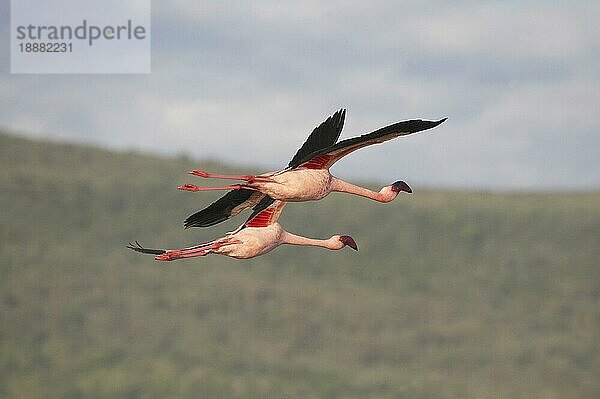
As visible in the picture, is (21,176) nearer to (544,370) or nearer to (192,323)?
(192,323)

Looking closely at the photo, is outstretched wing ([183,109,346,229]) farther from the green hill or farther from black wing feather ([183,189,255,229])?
the green hill

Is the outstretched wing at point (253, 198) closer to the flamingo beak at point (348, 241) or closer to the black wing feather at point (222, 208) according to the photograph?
the black wing feather at point (222, 208)

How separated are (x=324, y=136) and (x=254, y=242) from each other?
1.13 metres

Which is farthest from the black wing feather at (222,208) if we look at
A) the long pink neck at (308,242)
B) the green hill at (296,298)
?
the green hill at (296,298)

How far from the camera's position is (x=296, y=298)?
8506 centimetres

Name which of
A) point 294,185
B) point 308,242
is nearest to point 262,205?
point 308,242

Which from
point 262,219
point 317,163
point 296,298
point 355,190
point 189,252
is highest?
point 317,163

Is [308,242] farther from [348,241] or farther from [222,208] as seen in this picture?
[222,208]

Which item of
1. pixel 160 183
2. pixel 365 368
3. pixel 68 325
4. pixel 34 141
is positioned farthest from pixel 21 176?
Answer: pixel 365 368

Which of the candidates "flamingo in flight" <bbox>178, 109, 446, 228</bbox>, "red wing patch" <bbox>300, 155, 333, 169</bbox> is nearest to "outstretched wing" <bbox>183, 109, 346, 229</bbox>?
"flamingo in flight" <bbox>178, 109, 446, 228</bbox>

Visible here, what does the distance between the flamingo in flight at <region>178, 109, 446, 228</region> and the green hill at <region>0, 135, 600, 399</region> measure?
6334cm

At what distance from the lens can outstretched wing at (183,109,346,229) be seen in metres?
10.5

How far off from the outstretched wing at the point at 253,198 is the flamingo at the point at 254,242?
100mm

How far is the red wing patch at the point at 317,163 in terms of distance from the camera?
1003 centimetres
